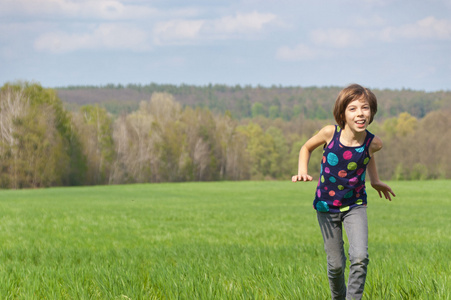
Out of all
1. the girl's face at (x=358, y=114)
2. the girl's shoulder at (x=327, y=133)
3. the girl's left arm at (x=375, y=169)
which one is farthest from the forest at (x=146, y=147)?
the girl's face at (x=358, y=114)

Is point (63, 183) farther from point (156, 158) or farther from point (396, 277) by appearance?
point (396, 277)

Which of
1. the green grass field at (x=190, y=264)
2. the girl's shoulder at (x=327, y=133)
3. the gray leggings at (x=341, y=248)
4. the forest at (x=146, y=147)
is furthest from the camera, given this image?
the forest at (x=146, y=147)

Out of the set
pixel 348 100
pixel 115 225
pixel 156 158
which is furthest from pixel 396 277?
pixel 156 158

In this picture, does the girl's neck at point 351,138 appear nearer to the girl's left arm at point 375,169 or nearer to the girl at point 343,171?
the girl at point 343,171

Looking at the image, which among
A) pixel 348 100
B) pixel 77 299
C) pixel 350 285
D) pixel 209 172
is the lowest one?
pixel 209 172

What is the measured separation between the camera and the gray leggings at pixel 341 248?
4938mm

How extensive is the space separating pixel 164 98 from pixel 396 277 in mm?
109888

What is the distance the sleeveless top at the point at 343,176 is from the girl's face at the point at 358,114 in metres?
0.24

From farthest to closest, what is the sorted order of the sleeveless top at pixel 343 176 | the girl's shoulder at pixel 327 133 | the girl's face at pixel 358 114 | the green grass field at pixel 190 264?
→ the green grass field at pixel 190 264 → the girl's shoulder at pixel 327 133 → the sleeveless top at pixel 343 176 → the girl's face at pixel 358 114

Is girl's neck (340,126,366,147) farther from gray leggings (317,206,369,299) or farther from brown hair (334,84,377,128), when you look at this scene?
gray leggings (317,206,369,299)

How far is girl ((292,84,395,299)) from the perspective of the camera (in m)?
5.15

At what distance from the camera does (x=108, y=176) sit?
88688 millimetres

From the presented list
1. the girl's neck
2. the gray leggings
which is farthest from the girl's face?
the gray leggings

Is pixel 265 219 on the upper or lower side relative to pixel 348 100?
lower
